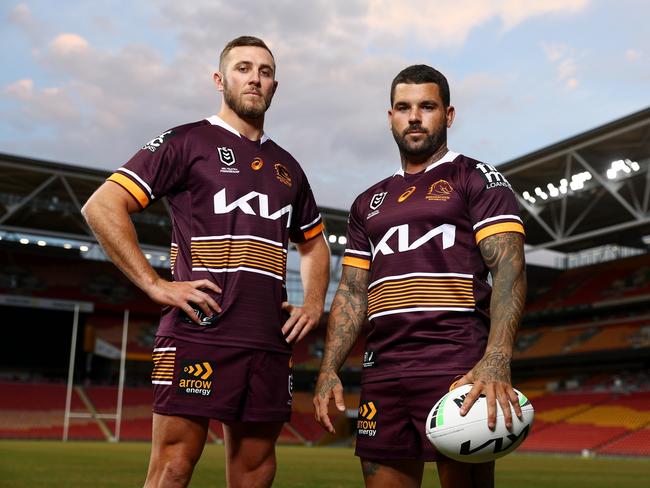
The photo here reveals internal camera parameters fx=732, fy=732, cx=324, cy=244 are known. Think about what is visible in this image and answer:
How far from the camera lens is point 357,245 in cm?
418

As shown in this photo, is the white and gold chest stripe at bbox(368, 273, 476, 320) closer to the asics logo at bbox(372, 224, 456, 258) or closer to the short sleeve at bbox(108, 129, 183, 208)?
the asics logo at bbox(372, 224, 456, 258)

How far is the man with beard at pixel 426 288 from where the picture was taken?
11.6ft

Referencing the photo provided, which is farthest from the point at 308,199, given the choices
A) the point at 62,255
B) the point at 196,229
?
the point at 62,255

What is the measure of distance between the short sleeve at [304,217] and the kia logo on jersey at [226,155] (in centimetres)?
47

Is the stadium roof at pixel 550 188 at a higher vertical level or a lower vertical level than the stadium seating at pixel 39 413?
higher

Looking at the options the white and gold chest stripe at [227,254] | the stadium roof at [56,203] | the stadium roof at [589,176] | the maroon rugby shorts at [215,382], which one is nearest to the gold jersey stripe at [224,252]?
the white and gold chest stripe at [227,254]

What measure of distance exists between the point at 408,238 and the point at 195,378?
49.8 inches

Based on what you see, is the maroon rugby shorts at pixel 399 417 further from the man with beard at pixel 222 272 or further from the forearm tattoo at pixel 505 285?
the man with beard at pixel 222 272

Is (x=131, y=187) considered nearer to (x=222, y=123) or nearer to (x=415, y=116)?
(x=222, y=123)

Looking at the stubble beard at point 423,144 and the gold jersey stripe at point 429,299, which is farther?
the stubble beard at point 423,144

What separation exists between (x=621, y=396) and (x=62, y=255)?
100.0 ft

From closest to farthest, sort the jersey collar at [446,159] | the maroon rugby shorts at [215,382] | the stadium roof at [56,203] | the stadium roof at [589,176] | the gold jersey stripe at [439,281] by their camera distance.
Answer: the maroon rugby shorts at [215,382] → the gold jersey stripe at [439,281] → the jersey collar at [446,159] → the stadium roof at [589,176] → the stadium roof at [56,203]

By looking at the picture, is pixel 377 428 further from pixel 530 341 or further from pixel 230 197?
pixel 530 341

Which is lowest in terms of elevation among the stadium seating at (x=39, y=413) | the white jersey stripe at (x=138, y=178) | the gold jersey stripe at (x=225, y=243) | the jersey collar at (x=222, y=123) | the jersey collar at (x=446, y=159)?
the stadium seating at (x=39, y=413)
